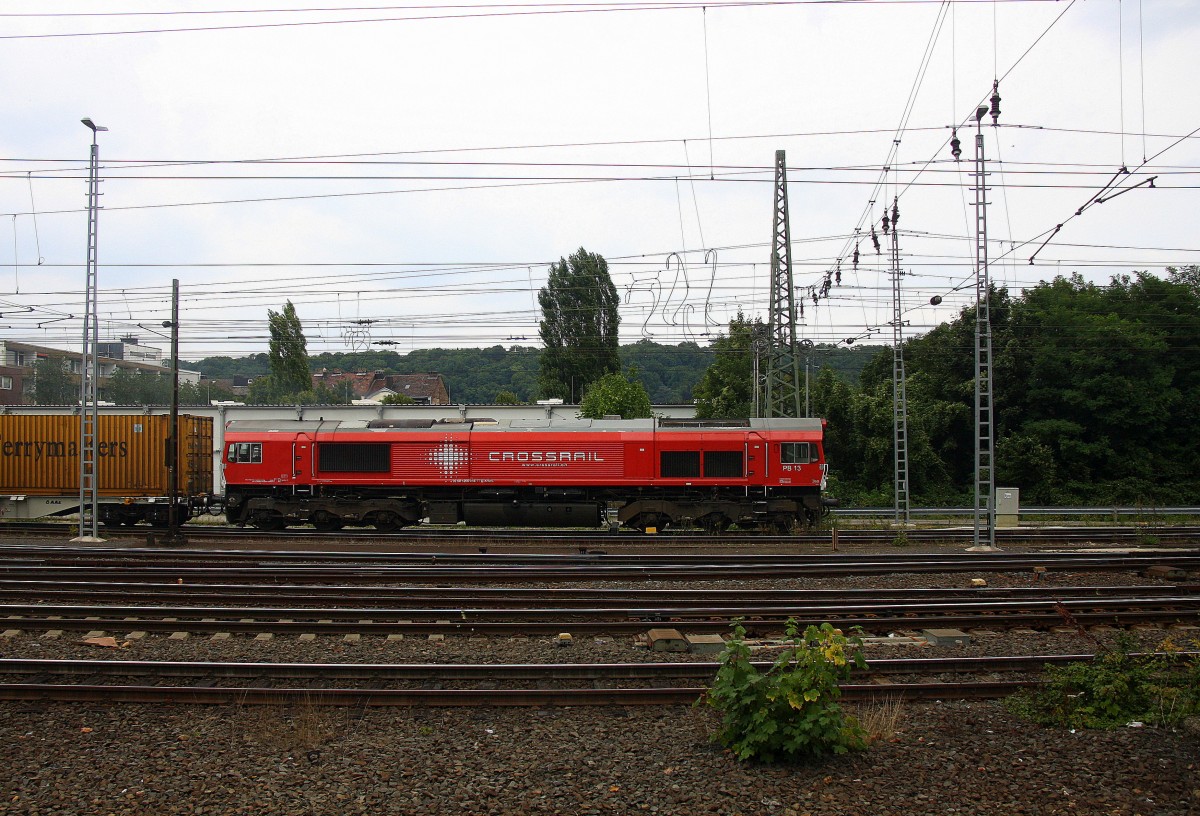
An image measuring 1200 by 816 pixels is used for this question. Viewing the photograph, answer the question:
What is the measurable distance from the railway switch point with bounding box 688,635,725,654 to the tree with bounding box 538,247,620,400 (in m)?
37.6

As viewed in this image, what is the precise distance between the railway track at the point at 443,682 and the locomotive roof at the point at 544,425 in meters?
13.8

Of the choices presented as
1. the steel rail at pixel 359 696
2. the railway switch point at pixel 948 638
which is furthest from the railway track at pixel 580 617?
the steel rail at pixel 359 696

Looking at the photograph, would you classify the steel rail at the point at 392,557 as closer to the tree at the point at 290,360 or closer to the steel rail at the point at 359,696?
the steel rail at the point at 359,696

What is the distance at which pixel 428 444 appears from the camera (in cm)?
2325

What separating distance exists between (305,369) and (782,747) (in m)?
53.5

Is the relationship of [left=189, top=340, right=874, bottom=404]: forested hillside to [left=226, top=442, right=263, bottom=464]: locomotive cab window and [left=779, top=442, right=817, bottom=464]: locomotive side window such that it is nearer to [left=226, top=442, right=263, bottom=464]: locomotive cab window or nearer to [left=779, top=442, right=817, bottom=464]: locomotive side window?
[left=779, top=442, right=817, bottom=464]: locomotive side window

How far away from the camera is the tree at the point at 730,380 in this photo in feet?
126

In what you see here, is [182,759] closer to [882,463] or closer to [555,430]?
[555,430]

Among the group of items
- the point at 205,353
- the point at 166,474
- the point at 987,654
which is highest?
the point at 205,353

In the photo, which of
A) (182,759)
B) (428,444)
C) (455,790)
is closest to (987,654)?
(455,790)

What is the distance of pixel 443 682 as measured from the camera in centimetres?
878

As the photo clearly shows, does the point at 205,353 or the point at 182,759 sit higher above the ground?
the point at 205,353

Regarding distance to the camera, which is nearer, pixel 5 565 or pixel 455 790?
pixel 455 790

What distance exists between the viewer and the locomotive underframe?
2294 cm
